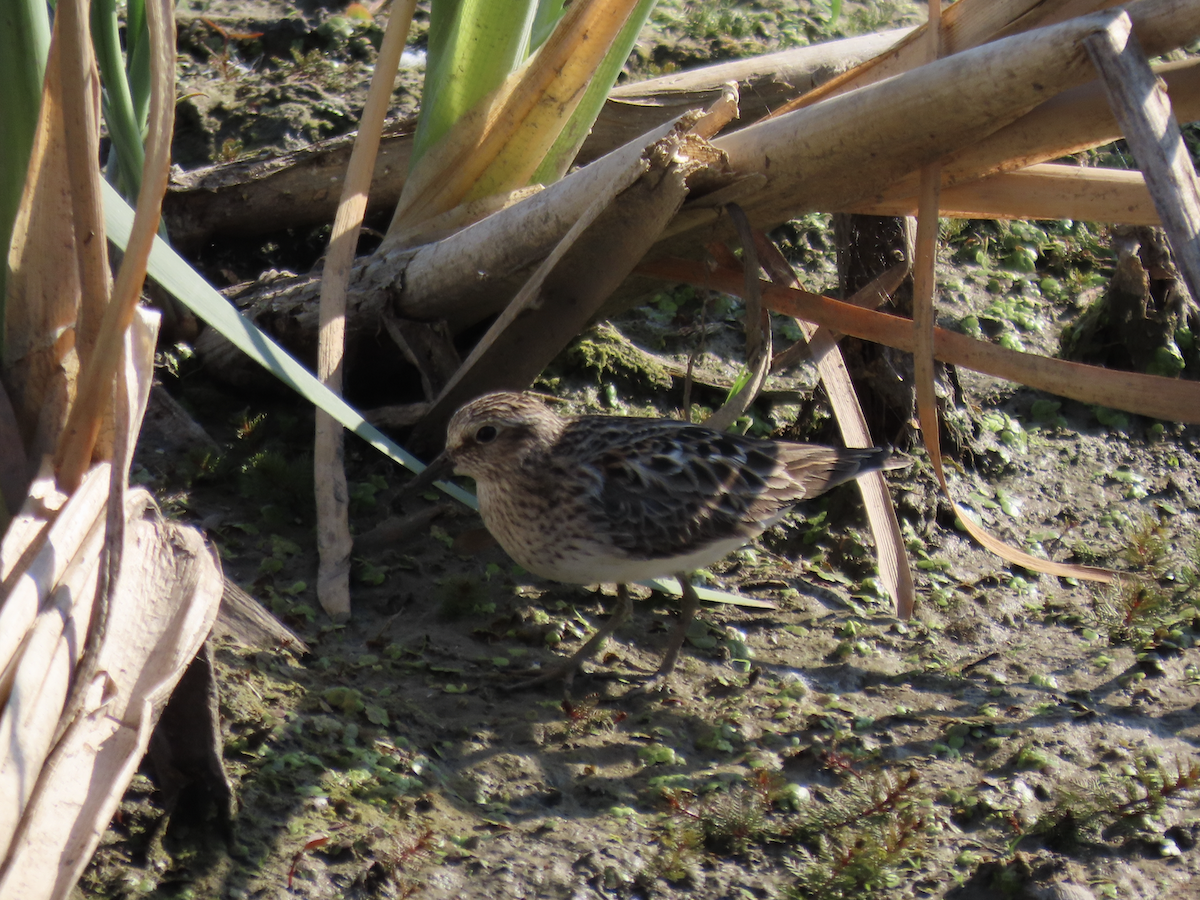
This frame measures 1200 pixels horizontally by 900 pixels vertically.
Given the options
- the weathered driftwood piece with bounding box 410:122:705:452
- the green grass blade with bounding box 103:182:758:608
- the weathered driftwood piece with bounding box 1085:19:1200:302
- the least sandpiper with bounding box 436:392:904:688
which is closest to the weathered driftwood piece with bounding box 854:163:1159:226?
the weathered driftwood piece with bounding box 1085:19:1200:302

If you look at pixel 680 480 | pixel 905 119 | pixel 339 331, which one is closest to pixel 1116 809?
pixel 680 480

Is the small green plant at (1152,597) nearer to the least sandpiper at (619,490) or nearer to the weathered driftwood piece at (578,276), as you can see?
the least sandpiper at (619,490)

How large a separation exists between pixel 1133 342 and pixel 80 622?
5.90m

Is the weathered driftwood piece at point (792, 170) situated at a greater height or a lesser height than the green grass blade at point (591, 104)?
lesser

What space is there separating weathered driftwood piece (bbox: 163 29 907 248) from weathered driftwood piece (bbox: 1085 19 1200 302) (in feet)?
8.53

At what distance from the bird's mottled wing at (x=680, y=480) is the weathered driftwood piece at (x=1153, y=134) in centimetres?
189

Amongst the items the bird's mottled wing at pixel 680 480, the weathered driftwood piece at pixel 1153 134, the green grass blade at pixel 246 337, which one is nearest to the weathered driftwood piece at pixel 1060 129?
the weathered driftwood piece at pixel 1153 134

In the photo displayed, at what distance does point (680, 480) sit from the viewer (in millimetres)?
4664

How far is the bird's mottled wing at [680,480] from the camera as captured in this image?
4562mm

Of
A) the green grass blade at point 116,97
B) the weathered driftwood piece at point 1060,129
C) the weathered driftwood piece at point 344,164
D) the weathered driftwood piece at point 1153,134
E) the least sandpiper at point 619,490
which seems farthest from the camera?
the weathered driftwood piece at point 344,164

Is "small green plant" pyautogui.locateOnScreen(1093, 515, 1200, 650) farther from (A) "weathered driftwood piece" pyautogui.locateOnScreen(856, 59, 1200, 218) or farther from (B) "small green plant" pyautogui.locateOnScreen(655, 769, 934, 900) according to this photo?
(A) "weathered driftwood piece" pyautogui.locateOnScreen(856, 59, 1200, 218)

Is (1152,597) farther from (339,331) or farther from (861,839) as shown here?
(339,331)

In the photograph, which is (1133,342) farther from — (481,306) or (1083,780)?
(481,306)

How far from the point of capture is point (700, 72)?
6.11 meters
